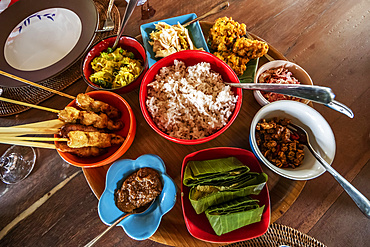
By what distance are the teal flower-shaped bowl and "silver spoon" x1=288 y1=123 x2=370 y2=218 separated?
0.78 meters

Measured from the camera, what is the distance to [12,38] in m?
1.59

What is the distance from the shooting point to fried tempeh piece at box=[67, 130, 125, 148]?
1047 millimetres

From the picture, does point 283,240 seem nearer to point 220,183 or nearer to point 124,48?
point 220,183

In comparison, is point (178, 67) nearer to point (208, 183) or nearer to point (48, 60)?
point (208, 183)

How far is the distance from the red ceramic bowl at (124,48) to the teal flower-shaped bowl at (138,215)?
0.49 meters

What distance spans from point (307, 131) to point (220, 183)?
594 millimetres

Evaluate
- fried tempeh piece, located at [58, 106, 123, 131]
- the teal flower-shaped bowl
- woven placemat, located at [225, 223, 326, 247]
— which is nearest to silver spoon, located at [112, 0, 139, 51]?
fried tempeh piece, located at [58, 106, 123, 131]

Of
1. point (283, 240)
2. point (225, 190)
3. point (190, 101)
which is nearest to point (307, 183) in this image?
point (283, 240)

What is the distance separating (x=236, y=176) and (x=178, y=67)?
763mm

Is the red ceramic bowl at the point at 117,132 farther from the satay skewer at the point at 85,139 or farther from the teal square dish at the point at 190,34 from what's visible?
the teal square dish at the point at 190,34

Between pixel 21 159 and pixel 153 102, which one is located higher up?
pixel 153 102

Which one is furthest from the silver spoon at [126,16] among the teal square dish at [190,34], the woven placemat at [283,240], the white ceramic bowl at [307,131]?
the woven placemat at [283,240]

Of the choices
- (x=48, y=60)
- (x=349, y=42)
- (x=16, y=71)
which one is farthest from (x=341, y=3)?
(x=16, y=71)

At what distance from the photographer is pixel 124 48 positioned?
1476 mm
